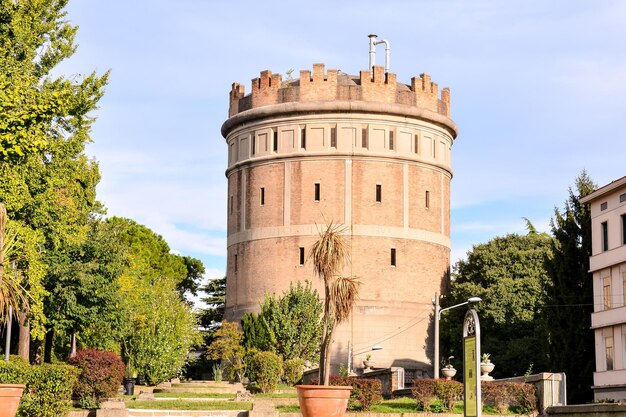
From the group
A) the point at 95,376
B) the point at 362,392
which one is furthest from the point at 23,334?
the point at 362,392

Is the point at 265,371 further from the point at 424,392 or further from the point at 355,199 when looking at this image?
the point at 355,199

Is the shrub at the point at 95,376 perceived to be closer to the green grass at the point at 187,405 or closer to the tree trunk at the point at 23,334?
the green grass at the point at 187,405

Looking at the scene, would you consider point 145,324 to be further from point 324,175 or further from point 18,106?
point 18,106

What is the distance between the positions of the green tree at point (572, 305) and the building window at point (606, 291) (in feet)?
2.08

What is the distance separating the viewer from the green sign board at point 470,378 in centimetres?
1558

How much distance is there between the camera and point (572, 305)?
4338 centimetres

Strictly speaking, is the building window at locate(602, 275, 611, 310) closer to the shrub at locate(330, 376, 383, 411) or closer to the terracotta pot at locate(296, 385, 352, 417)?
the shrub at locate(330, 376, 383, 411)

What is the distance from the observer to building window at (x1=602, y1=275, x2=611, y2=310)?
43500mm

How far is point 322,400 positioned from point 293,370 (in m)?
21.0

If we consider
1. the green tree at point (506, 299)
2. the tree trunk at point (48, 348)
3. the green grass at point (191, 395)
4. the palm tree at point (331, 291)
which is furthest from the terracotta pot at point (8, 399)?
the green tree at point (506, 299)

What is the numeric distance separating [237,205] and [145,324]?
14325 mm

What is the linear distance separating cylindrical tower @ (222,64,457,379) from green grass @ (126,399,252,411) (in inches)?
887

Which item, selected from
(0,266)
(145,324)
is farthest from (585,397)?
(0,266)

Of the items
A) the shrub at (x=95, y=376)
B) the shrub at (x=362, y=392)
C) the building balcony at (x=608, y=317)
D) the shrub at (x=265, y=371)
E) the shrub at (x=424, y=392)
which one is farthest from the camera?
the building balcony at (x=608, y=317)
